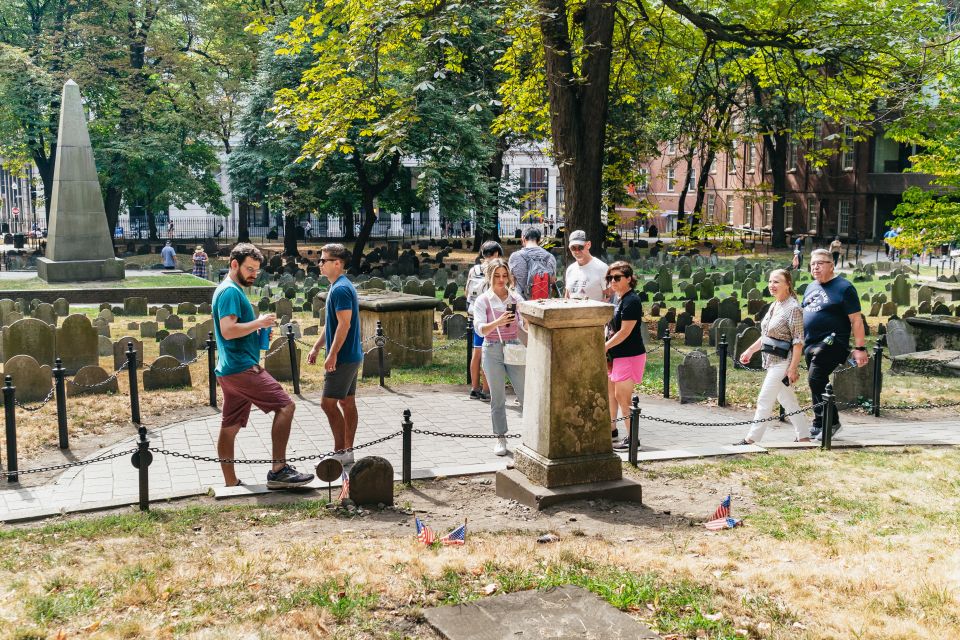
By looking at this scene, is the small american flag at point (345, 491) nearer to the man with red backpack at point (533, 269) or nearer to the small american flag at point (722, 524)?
the small american flag at point (722, 524)

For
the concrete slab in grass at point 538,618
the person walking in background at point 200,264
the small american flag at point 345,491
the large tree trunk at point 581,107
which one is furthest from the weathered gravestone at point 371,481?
the person walking in background at point 200,264

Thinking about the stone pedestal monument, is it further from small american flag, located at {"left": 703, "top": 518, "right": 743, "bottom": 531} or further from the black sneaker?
the black sneaker

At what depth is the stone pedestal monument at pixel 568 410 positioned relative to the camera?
6.90m

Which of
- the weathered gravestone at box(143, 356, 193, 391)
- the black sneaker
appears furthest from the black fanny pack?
the weathered gravestone at box(143, 356, 193, 391)

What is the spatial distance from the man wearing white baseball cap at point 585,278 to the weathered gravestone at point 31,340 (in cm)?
719

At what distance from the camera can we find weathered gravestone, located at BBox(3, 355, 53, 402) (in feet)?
34.7

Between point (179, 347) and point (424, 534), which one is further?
point (179, 347)

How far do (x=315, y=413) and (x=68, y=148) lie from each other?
16759 mm

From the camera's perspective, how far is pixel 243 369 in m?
7.28

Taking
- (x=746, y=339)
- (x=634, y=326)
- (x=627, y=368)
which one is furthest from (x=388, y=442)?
(x=746, y=339)

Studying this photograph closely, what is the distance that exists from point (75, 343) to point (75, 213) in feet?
43.4

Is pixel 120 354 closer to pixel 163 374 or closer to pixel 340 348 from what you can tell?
pixel 163 374

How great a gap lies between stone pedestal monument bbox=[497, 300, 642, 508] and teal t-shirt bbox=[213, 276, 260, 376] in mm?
2200

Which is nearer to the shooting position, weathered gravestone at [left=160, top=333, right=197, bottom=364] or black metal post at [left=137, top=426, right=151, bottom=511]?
black metal post at [left=137, top=426, right=151, bottom=511]
